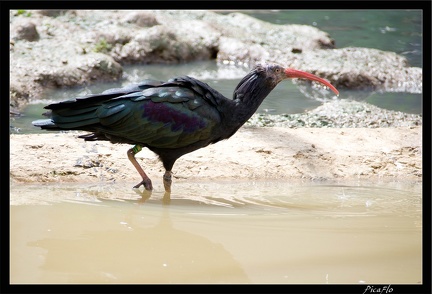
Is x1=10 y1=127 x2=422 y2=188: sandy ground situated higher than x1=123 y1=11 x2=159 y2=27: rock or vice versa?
x1=123 y1=11 x2=159 y2=27: rock

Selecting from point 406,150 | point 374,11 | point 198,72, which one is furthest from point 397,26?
point 406,150

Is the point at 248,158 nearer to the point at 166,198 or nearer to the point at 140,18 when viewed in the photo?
the point at 166,198

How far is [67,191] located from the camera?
7.26 m

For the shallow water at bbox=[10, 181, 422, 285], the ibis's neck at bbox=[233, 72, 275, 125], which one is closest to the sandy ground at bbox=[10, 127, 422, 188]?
the shallow water at bbox=[10, 181, 422, 285]

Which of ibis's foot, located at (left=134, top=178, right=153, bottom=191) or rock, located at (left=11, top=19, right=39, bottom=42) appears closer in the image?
ibis's foot, located at (left=134, top=178, right=153, bottom=191)

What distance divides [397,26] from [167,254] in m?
15.9

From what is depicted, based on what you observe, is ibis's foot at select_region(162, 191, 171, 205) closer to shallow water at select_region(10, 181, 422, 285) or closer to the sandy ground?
shallow water at select_region(10, 181, 422, 285)

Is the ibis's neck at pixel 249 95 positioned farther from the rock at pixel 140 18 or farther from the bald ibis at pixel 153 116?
the rock at pixel 140 18

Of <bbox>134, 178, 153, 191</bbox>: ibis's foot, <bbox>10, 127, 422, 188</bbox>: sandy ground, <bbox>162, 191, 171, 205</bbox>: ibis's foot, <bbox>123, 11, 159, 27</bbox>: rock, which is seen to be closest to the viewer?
<bbox>162, 191, 171, 205</bbox>: ibis's foot

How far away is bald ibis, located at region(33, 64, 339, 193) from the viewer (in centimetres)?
720

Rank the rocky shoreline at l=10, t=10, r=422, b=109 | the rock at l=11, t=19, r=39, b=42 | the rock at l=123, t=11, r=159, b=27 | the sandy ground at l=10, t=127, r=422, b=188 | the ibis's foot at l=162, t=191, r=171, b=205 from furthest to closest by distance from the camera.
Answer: the rock at l=123, t=11, r=159, b=27
the rock at l=11, t=19, r=39, b=42
the rocky shoreline at l=10, t=10, r=422, b=109
the sandy ground at l=10, t=127, r=422, b=188
the ibis's foot at l=162, t=191, r=171, b=205

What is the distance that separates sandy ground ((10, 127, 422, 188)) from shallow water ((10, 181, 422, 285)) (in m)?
0.21

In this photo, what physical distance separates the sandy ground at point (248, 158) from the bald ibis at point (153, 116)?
559mm
